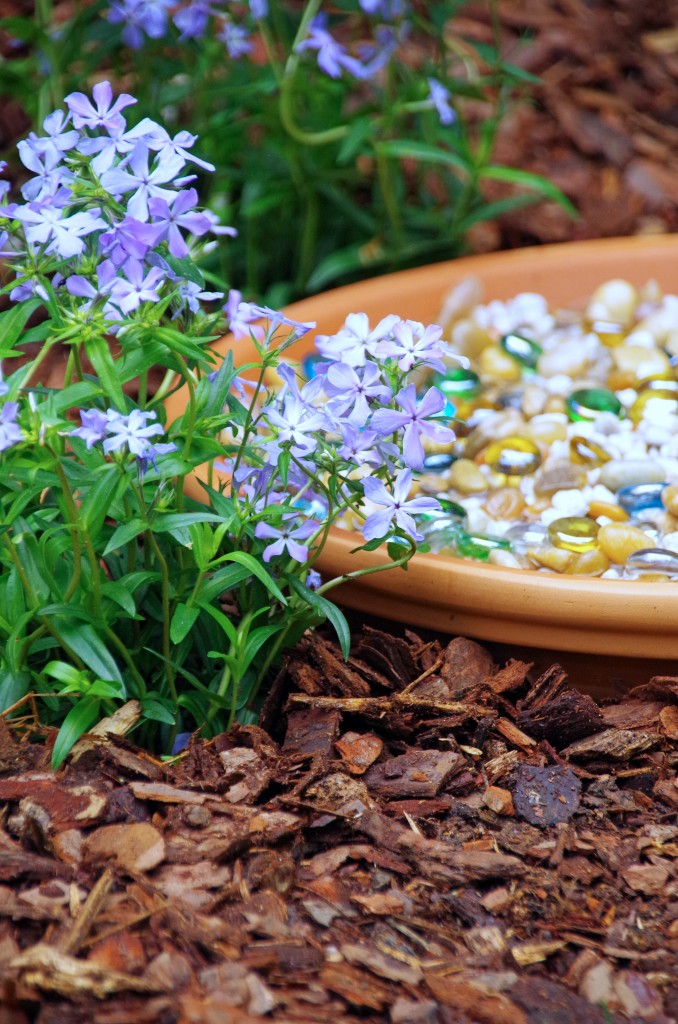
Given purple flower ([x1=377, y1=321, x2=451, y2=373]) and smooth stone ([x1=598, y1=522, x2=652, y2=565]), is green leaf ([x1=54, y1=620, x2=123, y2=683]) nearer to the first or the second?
purple flower ([x1=377, y1=321, x2=451, y2=373])

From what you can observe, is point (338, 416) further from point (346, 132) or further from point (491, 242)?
point (491, 242)

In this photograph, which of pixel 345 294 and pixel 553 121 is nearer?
pixel 345 294

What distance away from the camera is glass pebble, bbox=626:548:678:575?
1552 mm

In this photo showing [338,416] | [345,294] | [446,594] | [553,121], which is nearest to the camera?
[338,416]

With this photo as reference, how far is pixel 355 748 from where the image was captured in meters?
1.33

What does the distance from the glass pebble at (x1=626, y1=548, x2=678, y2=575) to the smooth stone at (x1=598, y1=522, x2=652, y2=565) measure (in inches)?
1.0

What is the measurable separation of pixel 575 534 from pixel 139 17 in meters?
1.32

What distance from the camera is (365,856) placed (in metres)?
1.19

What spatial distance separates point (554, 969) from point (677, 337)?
4.50 ft

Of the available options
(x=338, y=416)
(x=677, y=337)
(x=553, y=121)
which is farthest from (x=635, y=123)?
(x=338, y=416)

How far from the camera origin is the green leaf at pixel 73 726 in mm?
1252

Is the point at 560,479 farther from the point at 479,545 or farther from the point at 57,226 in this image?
the point at 57,226

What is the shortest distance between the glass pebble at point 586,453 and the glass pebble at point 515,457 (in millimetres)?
56

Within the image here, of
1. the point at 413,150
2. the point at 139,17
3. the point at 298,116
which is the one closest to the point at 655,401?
the point at 413,150
